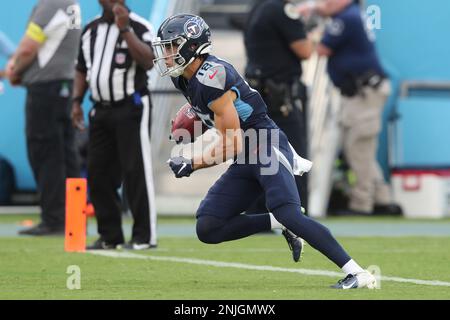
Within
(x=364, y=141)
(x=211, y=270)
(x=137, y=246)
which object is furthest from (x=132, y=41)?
(x=364, y=141)

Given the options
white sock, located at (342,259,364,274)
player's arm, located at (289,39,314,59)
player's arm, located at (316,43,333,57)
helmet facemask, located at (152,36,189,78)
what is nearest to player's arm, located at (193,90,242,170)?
helmet facemask, located at (152,36,189,78)

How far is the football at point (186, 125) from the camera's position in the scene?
7512 millimetres

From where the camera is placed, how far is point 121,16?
9.83m

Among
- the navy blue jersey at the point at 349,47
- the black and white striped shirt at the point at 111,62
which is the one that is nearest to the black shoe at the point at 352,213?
the navy blue jersey at the point at 349,47

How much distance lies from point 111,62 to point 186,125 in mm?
2634

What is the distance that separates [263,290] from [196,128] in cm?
114

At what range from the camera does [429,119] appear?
16.5 metres

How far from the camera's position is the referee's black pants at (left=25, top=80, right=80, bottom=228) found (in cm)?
1152

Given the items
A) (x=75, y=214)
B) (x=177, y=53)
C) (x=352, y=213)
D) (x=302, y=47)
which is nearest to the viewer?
(x=177, y=53)

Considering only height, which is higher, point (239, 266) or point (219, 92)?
point (219, 92)

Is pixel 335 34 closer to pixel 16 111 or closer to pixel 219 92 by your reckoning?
pixel 16 111

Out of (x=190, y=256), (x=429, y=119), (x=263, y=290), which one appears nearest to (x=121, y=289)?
(x=263, y=290)

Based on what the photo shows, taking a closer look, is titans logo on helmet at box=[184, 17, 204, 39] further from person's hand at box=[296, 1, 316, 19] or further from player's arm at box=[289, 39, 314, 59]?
person's hand at box=[296, 1, 316, 19]

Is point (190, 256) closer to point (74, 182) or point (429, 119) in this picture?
point (74, 182)
